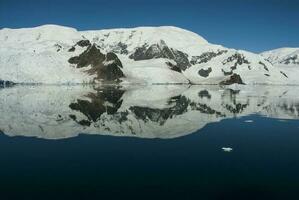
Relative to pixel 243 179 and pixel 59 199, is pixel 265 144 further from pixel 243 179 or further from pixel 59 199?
pixel 59 199

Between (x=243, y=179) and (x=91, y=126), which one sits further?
(x=91, y=126)

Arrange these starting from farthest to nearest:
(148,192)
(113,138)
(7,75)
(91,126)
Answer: (7,75)
(91,126)
(113,138)
(148,192)

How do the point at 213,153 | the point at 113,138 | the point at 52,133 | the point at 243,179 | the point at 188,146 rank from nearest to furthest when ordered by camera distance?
the point at 243,179
the point at 213,153
the point at 188,146
the point at 113,138
the point at 52,133

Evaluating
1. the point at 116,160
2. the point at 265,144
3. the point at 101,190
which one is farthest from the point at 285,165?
the point at 101,190

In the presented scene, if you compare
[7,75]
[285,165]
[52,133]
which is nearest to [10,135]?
[52,133]

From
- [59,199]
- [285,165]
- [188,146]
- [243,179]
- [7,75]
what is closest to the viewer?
[59,199]

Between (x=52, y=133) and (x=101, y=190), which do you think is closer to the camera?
(x=101, y=190)

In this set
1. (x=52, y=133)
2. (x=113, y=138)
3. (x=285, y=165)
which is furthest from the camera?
(x=52, y=133)

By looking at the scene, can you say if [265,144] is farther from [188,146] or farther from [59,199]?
[59,199]

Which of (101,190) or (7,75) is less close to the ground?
(7,75)
